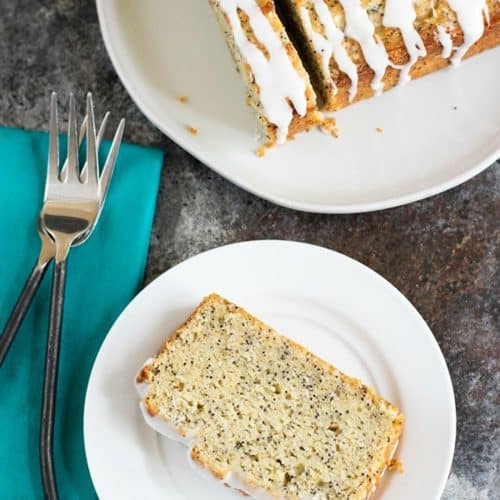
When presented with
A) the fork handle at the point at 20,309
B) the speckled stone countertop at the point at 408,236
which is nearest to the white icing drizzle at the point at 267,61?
the speckled stone countertop at the point at 408,236

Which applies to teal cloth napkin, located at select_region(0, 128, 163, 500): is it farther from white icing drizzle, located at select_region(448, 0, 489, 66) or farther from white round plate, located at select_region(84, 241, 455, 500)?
white icing drizzle, located at select_region(448, 0, 489, 66)

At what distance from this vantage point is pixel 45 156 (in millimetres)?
2270

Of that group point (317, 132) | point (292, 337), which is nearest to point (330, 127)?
point (317, 132)

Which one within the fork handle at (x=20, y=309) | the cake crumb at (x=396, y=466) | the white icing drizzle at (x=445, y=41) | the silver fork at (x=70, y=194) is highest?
the white icing drizzle at (x=445, y=41)

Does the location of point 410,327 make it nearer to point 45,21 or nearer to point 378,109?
point 378,109

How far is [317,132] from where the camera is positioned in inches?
87.5

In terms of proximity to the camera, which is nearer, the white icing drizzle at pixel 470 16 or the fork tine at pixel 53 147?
the white icing drizzle at pixel 470 16

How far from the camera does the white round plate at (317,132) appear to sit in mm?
2176

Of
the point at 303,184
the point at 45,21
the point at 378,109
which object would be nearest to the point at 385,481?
the point at 303,184

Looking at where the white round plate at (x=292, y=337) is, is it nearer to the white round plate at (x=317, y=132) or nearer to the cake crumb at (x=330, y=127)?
the white round plate at (x=317, y=132)

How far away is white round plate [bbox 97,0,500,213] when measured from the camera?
7.14 feet

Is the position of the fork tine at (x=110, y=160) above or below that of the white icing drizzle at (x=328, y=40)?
below

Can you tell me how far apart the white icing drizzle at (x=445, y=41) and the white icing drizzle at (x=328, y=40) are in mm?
211

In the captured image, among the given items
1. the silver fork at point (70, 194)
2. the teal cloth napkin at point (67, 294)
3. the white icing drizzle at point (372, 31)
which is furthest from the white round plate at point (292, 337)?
the white icing drizzle at point (372, 31)
